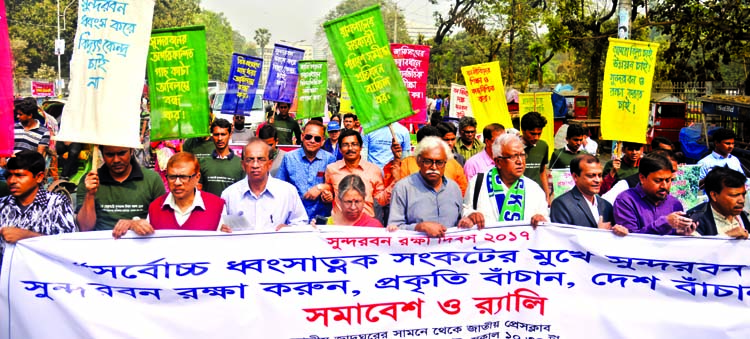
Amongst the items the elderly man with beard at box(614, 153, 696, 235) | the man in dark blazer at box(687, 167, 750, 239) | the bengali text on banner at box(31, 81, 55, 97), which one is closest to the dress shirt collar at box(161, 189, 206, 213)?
the elderly man with beard at box(614, 153, 696, 235)

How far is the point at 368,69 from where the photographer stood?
6.60 m

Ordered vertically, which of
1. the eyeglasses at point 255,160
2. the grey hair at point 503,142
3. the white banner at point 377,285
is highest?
the grey hair at point 503,142

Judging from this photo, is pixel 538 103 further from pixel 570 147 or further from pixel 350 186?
pixel 350 186

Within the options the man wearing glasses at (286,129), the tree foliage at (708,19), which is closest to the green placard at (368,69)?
the man wearing glasses at (286,129)

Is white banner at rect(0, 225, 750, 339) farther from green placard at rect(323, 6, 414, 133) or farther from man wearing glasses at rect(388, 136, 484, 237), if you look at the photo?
green placard at rect(323, 6, 414, 133)

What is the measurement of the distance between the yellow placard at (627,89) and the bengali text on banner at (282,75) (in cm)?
659

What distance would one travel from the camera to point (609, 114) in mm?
6906

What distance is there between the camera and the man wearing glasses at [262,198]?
16.4ft

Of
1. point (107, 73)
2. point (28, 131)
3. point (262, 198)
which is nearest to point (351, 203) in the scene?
point (262, 198)

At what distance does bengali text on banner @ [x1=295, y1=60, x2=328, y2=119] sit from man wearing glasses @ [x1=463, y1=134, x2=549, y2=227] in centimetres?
746

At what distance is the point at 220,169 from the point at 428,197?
2.42 metres

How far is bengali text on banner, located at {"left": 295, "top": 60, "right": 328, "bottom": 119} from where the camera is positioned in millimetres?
12227

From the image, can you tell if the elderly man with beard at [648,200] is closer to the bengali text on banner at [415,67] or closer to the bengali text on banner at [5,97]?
the bengali text on banner at [5,97]

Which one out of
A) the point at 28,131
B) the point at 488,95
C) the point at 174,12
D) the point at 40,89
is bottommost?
the point at 28,131
